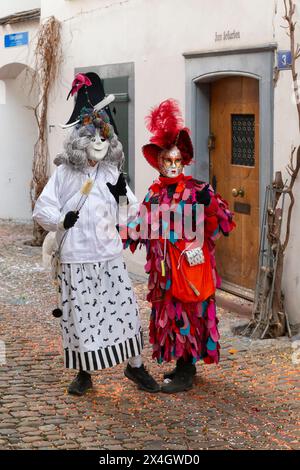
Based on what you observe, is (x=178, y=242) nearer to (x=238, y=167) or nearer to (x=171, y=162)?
(x=171, y=162)

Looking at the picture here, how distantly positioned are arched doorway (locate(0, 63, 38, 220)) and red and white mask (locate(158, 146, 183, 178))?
9586 mm

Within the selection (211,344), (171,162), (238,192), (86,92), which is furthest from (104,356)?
(238,192)

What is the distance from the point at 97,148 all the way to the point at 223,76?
309 centimetres

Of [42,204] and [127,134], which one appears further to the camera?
[127,134]

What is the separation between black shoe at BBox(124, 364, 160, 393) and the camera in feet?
20.8

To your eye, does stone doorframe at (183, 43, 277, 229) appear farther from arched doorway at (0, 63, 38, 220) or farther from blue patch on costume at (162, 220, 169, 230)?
arched doorway at (0, 63, 38, 220)

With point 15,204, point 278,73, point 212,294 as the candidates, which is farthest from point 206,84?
point 15,204

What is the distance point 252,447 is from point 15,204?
37.6 feet

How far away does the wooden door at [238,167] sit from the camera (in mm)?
8750

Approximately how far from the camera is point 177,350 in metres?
6.27

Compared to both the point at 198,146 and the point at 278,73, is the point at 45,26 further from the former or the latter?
the point at 278,73

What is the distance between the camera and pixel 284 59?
7.84 metres

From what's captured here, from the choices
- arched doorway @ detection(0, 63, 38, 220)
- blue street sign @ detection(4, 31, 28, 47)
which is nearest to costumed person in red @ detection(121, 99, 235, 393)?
blue street sign @ detection(4, 31, 28, 47)

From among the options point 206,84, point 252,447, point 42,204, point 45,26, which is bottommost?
point 252,447
